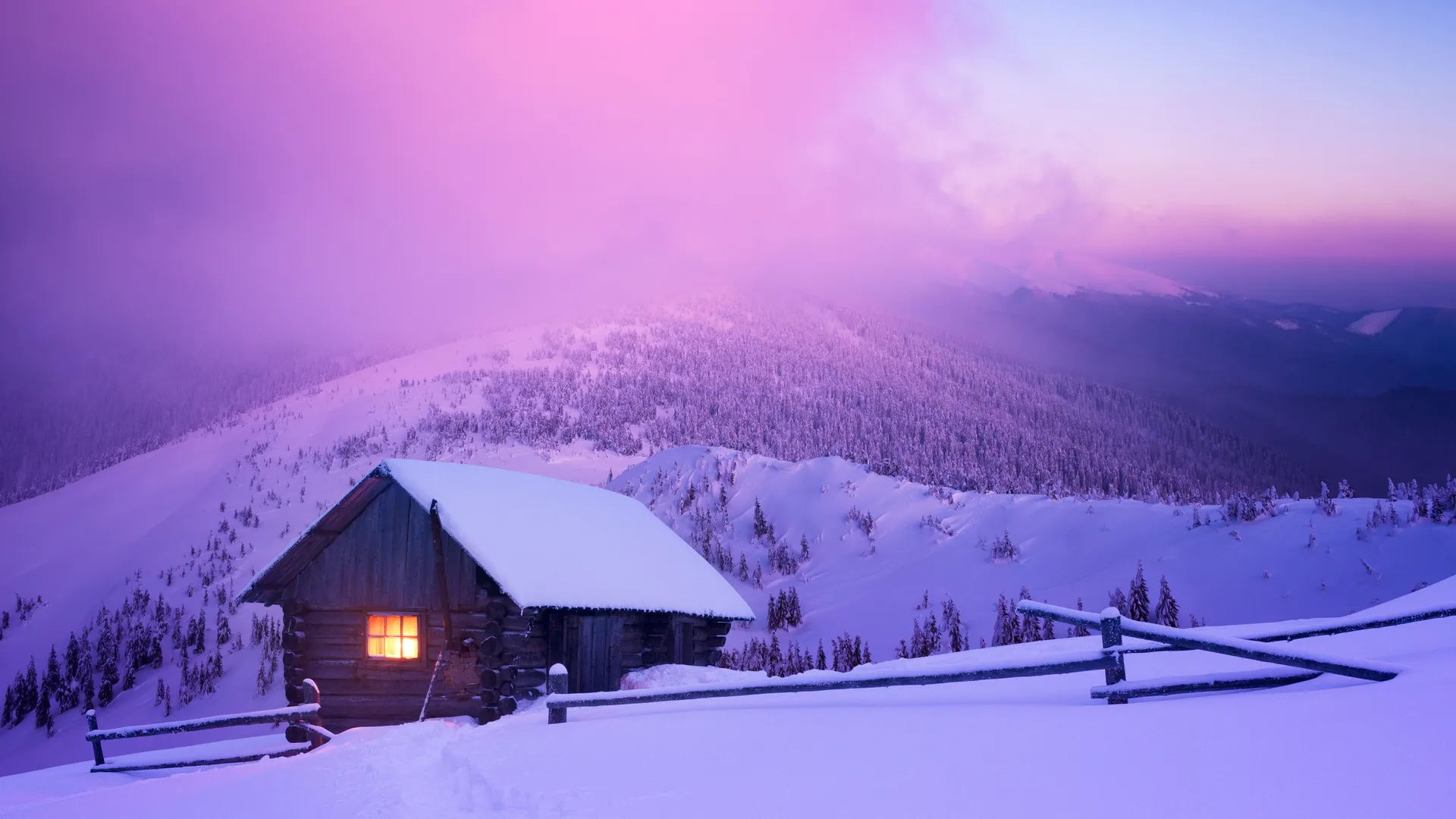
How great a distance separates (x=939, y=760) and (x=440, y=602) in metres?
15.0

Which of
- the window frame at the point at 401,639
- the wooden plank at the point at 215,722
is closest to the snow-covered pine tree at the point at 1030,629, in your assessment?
the window frame at the point at 401,639

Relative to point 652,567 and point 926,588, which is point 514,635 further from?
point 926,588

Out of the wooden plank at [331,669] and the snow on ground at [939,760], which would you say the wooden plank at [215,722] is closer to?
the wooden plank at [331,669]

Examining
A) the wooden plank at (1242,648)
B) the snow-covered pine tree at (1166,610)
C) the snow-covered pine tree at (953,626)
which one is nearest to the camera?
the wooden plank at (1242,648)

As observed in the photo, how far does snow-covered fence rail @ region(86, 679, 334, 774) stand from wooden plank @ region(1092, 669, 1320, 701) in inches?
516

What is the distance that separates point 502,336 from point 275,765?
143m

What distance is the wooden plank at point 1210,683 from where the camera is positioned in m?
6.96

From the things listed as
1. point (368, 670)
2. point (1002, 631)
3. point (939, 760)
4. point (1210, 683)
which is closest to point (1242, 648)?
point (1210, 683)

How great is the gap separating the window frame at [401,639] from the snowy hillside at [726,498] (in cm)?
2676

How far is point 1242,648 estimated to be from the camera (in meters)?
6.79

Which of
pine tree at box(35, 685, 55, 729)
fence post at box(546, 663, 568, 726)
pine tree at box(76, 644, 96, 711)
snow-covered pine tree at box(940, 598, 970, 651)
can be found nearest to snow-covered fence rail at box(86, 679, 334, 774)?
fence post at box(546, 663, 568, 726)

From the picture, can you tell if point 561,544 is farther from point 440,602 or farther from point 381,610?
point 381,610

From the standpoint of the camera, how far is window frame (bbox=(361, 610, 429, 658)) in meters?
19.0

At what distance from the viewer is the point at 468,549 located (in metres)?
17.6
